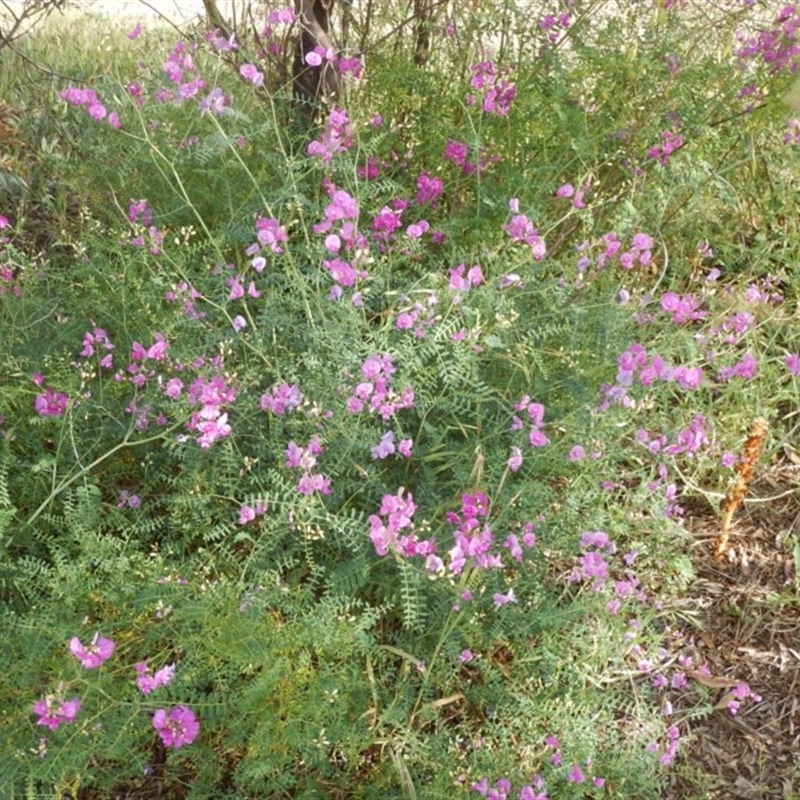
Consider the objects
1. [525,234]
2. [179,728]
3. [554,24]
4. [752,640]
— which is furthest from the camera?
[554,24]

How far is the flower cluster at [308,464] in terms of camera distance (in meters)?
2.03

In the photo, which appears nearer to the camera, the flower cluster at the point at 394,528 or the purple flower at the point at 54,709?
the purple flower at the point at 54,709

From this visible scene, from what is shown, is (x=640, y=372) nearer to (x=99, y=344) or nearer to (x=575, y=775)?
(x=575, y=775)

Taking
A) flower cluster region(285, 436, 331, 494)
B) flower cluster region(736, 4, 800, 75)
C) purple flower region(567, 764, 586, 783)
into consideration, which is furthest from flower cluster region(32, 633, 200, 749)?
flower cluster region(736, 4, 800, 75)


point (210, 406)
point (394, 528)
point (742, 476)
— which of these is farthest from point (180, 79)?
point (742, 476)

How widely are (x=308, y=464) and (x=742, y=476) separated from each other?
120 cm

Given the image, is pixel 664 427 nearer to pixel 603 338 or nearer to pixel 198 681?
pixel 603 338

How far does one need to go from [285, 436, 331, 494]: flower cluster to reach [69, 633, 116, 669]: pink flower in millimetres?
462

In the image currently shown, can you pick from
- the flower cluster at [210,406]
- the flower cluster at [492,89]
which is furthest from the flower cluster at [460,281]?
the flower cluster at [492,89]

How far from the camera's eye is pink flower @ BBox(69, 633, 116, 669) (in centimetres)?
176

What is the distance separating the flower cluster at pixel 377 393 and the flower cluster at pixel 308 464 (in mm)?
108

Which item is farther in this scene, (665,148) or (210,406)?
(665,148)

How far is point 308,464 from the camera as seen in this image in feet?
6.61

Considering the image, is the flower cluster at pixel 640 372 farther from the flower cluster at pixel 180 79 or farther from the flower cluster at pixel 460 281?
the flower cluster at pixel 180 79
